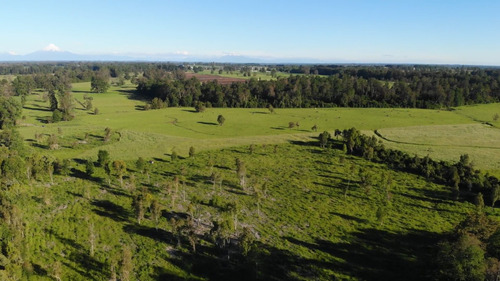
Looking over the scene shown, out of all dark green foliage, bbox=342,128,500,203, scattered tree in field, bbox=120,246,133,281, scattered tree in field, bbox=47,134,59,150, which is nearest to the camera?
scattered tree in field, bbox=120,246,133,281

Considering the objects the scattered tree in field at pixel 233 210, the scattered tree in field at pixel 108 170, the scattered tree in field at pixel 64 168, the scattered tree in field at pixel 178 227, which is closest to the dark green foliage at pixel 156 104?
the scattered tree in field at pixel 64 168

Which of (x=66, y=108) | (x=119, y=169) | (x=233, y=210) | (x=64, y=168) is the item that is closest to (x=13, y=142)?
(x=64, y=168)

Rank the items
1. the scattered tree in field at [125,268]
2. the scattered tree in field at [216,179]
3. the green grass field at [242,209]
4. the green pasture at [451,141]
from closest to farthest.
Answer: the scattered tree in field at [125,268] < the green grass field at [242,209] < the scattered tree in field at [216,179] < the green pasture at [451,141]

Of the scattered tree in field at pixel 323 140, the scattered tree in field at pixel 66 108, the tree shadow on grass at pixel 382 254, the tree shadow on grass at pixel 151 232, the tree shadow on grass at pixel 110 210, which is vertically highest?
the scattered tree in field at pixel 66 108

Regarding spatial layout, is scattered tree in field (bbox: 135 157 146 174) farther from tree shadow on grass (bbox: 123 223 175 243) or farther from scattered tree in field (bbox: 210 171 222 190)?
tree shadow on grass (bbox: 123 223 175 243)

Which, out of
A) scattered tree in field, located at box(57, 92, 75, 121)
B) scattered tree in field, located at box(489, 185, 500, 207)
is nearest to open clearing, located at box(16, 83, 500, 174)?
scattered tree in field, located at box(57, 92, 75, 121)

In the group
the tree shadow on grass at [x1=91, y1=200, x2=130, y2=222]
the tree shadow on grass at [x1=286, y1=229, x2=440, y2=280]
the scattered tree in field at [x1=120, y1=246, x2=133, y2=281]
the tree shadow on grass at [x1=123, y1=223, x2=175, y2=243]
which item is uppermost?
the scattered tree in field at [x1=120, y1=246, x2=133, y2=281]

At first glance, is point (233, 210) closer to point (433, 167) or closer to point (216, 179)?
point (216, 179)

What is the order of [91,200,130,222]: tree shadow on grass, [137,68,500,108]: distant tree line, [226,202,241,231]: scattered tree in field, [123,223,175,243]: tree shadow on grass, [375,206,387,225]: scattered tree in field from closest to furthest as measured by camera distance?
[123,223,175,243]: tree shadow on grass → [226,202,241,231]: scattered tree in field → [375,206,387,225]: scattered tree in field → [91,200,130,222]: tree shadow on grass → [137,68,500,108]: distant tree line

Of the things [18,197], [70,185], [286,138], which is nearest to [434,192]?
[286,138]

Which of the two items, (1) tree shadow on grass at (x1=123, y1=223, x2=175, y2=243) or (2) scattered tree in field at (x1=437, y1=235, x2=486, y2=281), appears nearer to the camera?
(2) scattered tree in field at (x1=437, y1=235, x2=486, y2=281)

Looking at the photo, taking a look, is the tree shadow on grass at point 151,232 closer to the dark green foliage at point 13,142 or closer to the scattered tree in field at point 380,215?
the scattered tree in field at point 380,215

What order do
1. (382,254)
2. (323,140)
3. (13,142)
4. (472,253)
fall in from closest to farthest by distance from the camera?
(472,253) < (382,254) < (13,142) < (323,140)
